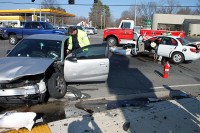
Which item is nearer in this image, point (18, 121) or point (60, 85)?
point (18, 121)

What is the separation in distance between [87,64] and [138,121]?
2.50 meters

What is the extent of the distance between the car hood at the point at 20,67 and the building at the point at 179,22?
62860 mm

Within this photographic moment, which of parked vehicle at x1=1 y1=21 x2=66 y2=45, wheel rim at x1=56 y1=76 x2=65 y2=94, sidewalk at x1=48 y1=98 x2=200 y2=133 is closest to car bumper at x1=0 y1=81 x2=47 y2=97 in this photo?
wheel rim at x1=56 y1=76 x2=65 y2=94

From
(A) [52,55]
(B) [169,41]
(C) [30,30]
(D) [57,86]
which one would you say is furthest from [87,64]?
(C) [30,30]

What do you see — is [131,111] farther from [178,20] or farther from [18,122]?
[178,20]

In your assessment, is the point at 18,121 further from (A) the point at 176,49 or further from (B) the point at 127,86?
(A) the point at 176,49

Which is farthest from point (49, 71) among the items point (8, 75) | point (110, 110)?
point (110, 110)

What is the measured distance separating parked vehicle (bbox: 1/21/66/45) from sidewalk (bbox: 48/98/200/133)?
14.9 meters

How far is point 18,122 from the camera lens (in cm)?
499

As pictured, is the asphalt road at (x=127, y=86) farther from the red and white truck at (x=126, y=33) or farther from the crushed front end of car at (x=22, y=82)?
the red and white truck at (x=126, y=33)

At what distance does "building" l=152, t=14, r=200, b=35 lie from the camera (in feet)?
216

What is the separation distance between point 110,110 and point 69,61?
72.1 inches

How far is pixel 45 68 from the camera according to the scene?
6148 millimetres

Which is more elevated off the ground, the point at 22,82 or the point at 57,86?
the point at 22,82
